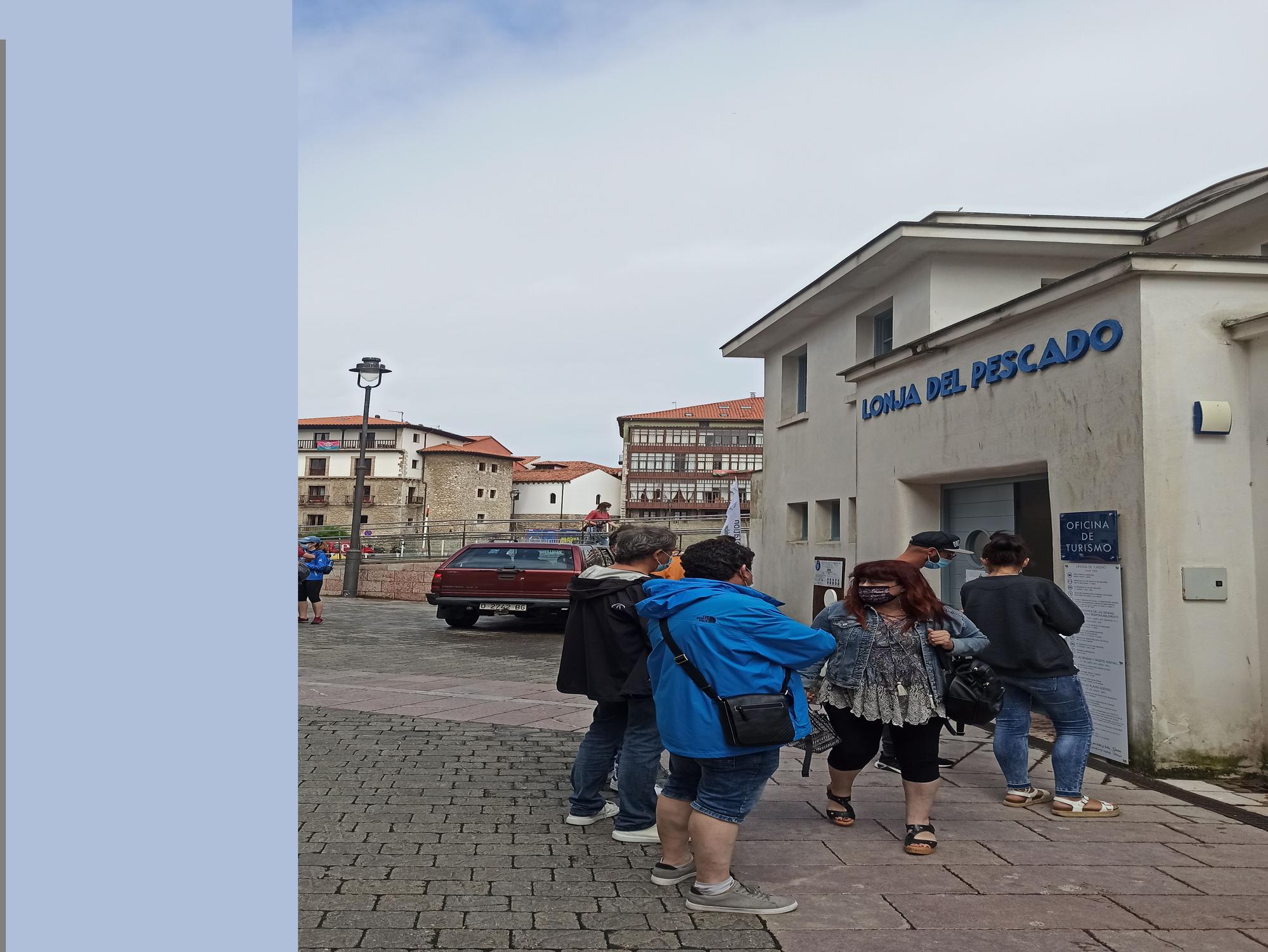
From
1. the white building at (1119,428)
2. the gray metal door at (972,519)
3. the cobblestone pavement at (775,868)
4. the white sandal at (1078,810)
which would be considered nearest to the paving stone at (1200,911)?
the cobblestone pavement at (775,868)

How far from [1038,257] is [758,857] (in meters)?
10.6

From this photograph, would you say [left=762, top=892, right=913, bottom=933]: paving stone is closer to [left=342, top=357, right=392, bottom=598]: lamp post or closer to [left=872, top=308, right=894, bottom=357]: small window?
[left=872, top=308, right=894, bottom=357]: small window

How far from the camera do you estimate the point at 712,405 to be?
91938 millimetres

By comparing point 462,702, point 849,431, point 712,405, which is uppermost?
point 712,405

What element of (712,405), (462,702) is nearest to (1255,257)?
(462,702)

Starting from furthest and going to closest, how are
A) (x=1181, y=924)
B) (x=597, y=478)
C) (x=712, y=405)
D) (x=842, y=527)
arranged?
1. (x=597, y=478)
2. (x=712, y=405)
3. (x=842, y=527)
4. (x=1181, y=924)

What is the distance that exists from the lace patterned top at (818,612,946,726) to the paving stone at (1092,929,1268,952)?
4.03ft

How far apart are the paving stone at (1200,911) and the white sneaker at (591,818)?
7.62ft

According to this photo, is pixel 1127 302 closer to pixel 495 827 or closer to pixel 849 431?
pixel 495 827

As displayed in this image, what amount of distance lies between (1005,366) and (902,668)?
478cm

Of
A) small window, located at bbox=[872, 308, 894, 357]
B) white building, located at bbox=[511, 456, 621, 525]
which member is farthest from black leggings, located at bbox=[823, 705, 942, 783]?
white building, located at bbox=[511, 456, 621, 525]

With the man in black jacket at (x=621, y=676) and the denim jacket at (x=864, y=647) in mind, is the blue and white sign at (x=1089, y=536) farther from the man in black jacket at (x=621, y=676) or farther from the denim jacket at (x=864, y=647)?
the man in black jacket at (x=621, y=676)

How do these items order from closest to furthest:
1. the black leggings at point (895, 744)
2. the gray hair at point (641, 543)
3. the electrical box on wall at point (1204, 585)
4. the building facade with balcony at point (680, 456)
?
the black leggings at point (895, 744) < the gray hair at point (641, 543) < the electrical box on wall at point (1204, 585) < the building facade with balcony at point (680, 456)

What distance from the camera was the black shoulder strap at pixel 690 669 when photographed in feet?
12.9
